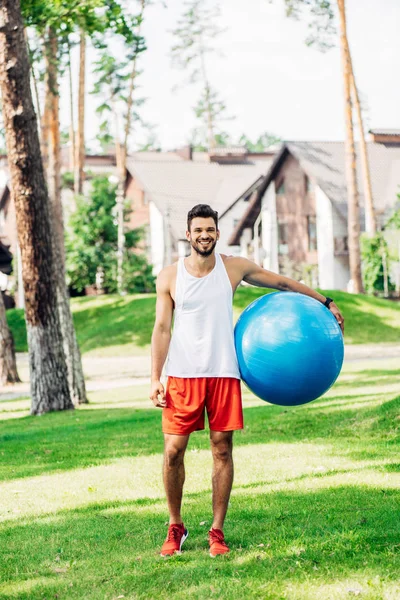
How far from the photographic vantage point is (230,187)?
219 feet

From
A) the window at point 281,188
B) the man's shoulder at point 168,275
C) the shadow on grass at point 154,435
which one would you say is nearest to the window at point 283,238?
the window at point 281,188

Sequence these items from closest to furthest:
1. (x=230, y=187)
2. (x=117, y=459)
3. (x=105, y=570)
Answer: (x=105, y=570) → (x=117, y=459) → (x=230, y=187)

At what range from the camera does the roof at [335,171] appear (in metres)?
54.7

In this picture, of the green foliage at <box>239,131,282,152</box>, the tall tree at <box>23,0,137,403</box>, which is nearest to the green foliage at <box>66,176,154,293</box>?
the tall tree at <box>23,0,137,403</box>

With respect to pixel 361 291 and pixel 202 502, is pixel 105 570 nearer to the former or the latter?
pixel 202 502

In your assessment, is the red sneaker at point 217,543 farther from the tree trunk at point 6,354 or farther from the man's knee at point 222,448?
the tree trunk at point 6,354

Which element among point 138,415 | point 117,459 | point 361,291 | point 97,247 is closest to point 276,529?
point 117,459

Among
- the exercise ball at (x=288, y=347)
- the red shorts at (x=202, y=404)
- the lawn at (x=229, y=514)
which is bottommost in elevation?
the lawn at (x=229, y=514)

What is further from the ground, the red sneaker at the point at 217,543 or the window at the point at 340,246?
the red sneaker at the point at 217,543

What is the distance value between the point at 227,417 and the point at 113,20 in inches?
497

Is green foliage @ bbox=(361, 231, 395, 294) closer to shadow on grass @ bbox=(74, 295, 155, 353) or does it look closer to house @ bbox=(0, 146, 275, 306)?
shadow on grass @ bbox=(74, 295, 155, 353)

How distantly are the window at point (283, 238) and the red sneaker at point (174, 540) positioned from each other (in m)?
54.2

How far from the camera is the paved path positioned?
888 inches

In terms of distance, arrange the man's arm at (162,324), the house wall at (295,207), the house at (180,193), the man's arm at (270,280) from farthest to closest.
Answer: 1. the house at (180,193)
2. the house wall at (295,207)
3. the man's arm at (270,280)
4. the man's arm at (162,324)
